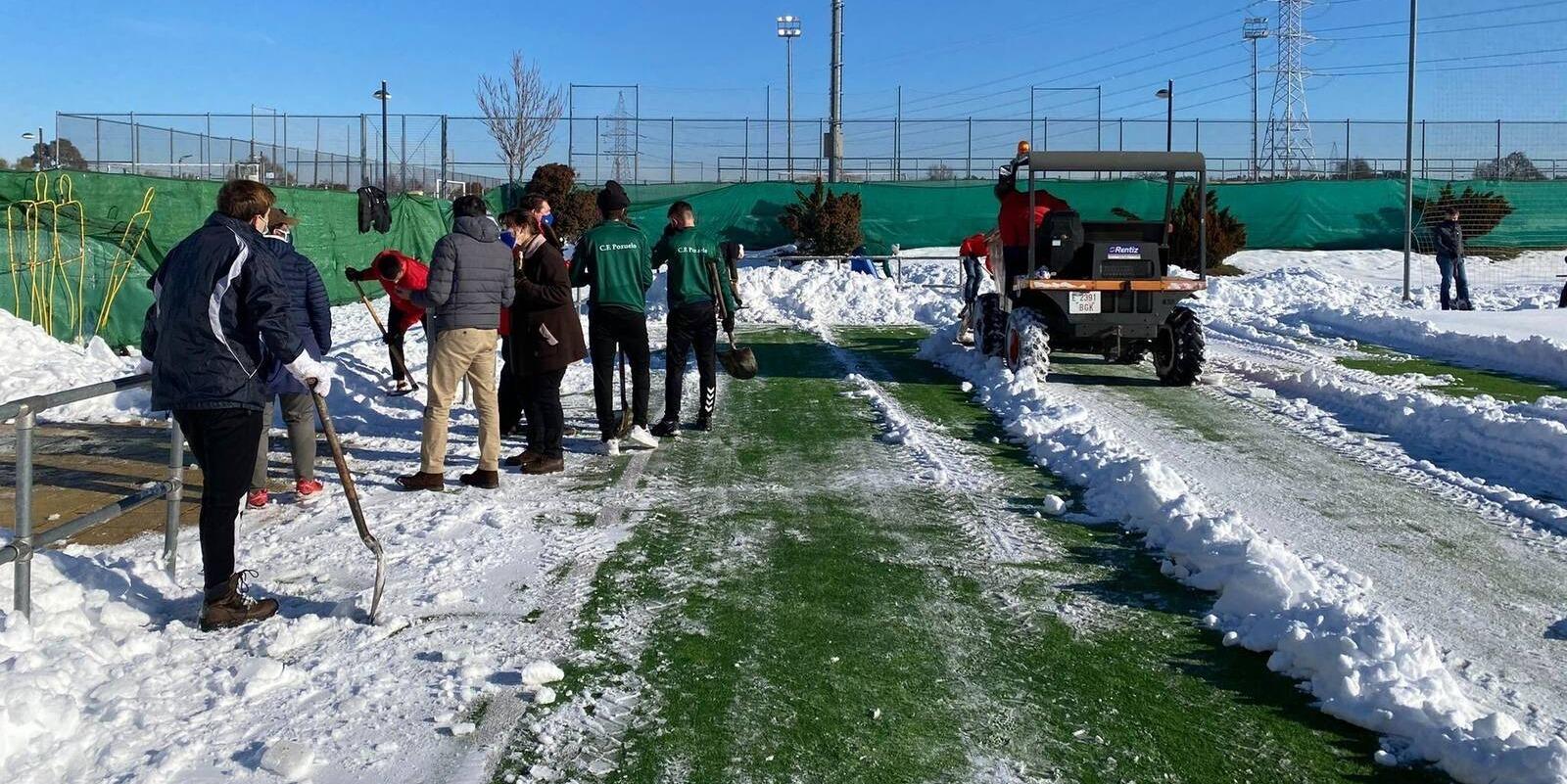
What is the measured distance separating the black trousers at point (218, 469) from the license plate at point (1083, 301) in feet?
28.8

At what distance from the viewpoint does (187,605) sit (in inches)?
219

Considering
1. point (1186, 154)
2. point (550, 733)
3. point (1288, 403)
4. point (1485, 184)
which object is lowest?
point (550, 733)

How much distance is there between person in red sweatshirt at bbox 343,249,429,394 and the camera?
10.2 metres

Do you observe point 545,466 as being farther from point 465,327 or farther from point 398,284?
point 398,284

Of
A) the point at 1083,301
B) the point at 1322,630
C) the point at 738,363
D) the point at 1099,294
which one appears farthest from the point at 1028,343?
the point at 1322,630

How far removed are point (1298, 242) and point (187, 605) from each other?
33372 millimetres

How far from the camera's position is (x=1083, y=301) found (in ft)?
41.7

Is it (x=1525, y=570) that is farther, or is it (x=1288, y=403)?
(x=1288, y=403)

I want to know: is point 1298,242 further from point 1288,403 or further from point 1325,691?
point 1325,691

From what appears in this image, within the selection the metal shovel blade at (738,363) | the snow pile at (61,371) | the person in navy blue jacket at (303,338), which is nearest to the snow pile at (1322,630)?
the metal shovel blade at (738,363)

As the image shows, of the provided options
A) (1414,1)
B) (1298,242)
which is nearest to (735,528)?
(1414,1)

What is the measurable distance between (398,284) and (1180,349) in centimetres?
702

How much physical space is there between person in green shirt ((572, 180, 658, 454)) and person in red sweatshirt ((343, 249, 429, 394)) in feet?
3.84

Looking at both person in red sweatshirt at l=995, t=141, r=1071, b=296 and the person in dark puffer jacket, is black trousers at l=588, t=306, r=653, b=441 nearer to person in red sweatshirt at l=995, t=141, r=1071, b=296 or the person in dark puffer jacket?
the person in dark puffer jacket
